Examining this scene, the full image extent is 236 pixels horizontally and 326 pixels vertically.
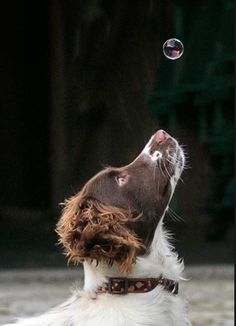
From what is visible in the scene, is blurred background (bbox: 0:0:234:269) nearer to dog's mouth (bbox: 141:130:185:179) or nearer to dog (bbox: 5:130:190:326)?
dog's mouth (bbox: 141:130:185:179)

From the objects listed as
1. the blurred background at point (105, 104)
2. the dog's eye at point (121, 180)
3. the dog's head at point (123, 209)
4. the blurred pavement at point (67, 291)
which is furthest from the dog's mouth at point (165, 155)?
the blurred background at point (105, 104)

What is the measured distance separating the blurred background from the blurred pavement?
0.17 m

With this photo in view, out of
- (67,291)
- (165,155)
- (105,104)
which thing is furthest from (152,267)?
(105,104)

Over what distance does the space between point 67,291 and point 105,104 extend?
68.4 inches

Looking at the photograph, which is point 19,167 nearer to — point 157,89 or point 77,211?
point 157,89

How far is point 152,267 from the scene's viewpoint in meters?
4.62

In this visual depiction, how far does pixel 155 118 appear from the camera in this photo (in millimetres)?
9695

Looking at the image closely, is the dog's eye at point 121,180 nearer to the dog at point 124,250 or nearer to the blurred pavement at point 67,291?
the dog at point 124,250

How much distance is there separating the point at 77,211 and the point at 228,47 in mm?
5596

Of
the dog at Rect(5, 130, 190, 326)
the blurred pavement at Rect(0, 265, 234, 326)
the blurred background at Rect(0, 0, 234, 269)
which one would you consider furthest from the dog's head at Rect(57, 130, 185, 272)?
the blurred background at Rect(0, 0, 234, 269)

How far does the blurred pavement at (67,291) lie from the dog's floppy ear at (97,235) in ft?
12.3

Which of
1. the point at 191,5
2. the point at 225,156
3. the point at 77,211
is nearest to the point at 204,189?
the point at 225,156

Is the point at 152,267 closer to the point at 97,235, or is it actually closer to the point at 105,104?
the point at 97,235

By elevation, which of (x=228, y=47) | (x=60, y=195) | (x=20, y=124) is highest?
(x=228, y=47)
